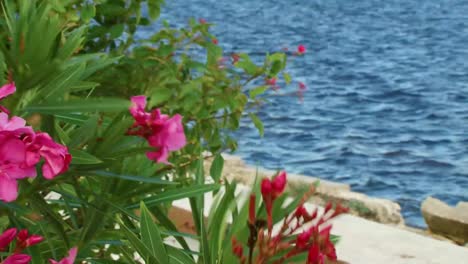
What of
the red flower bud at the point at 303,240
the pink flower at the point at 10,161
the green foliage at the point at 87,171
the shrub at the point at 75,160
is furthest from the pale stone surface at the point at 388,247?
the pink flower at the point at 10,161

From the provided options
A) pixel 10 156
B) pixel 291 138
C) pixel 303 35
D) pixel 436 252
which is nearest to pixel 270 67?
pixel 436 252

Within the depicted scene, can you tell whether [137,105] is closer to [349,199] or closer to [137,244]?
[137,244]

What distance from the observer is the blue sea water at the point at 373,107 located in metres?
9.91

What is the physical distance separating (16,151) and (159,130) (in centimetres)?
37

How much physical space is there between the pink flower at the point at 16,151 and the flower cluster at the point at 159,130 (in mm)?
310

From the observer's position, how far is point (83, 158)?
1.59 m

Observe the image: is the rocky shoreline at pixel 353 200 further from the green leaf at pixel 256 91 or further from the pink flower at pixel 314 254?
the pink flower at pixel 314 254

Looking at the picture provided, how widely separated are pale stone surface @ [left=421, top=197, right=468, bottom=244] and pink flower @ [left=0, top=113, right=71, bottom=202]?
5082mm

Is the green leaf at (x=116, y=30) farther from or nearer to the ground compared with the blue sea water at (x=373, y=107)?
farther from the ground

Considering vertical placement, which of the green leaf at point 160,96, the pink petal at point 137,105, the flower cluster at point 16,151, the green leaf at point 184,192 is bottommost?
the green leaf at point 160,96

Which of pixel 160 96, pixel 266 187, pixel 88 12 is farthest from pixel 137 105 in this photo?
pixel 160 96

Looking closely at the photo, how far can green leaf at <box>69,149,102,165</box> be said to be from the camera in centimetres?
158

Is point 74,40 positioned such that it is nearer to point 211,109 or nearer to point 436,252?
point 211,109

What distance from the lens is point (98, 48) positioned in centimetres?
362
